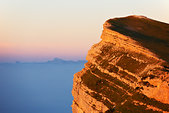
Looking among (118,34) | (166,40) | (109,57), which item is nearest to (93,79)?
(109,57)

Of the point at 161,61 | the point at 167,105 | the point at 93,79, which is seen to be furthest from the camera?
the point at 93,79

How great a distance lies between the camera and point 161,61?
43469 millimetres

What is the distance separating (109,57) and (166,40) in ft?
49.5

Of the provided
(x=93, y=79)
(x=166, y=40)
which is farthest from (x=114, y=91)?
(x=166, y=40)

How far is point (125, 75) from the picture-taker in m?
46.2

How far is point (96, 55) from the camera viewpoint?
5834cm

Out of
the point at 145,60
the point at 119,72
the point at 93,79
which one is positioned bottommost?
the point at 93,79

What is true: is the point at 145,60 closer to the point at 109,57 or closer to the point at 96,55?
the point at 109,57

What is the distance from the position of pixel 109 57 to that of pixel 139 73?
10.9m

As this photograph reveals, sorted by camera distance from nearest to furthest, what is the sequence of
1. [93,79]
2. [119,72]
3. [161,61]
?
[161,61] → [119,72] → [93,79]

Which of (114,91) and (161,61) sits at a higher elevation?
(161,61)

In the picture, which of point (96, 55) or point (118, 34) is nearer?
point (118, 34)

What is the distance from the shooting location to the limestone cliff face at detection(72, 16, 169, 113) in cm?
4069

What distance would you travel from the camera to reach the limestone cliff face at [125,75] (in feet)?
133
